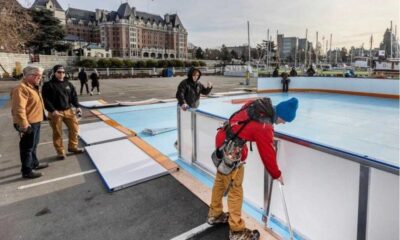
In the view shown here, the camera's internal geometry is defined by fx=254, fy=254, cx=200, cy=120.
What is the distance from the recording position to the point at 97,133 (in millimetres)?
6305

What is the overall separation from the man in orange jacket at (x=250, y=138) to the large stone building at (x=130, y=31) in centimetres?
9335

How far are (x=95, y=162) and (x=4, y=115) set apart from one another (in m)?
6.87

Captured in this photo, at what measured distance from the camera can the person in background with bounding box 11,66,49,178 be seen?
3.46 m

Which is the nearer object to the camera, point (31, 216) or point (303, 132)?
point (31, 216)

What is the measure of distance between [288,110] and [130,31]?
9662 cm

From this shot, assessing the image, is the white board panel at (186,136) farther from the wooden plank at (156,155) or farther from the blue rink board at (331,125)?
the blue rink board at (331,125)

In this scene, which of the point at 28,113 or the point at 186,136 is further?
the point at 186,136

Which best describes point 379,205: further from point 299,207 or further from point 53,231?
point 53,231

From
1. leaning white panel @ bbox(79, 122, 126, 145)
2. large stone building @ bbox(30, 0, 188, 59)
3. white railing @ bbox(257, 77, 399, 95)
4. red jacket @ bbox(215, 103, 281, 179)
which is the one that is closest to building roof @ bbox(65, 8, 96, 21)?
large stone building @ bbox(30, 0, 188, 59)

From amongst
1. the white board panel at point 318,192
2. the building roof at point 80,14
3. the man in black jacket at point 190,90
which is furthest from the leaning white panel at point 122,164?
the building roof at point 80,14

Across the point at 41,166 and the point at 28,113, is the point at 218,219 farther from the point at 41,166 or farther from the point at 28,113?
the point at 41,166

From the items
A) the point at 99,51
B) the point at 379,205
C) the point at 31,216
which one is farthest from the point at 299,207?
the point at 99,51

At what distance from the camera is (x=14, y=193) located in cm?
339

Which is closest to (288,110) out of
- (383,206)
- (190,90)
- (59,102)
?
(383,206)
